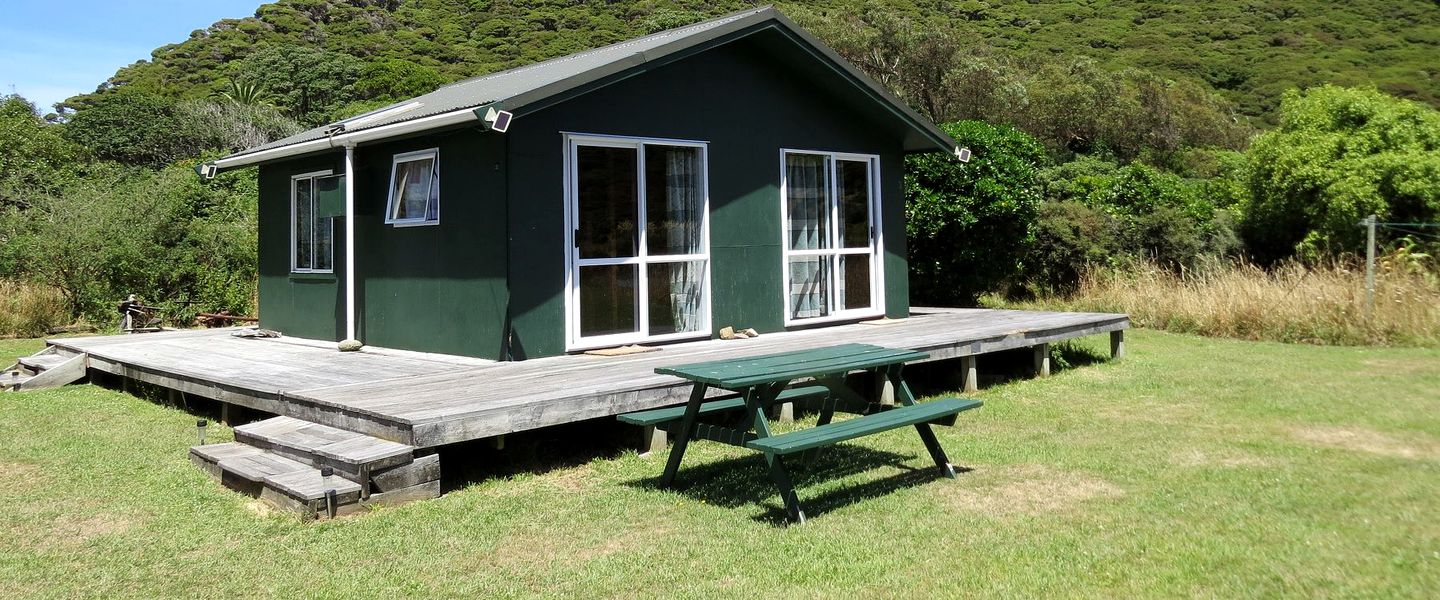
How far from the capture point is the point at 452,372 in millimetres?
6852

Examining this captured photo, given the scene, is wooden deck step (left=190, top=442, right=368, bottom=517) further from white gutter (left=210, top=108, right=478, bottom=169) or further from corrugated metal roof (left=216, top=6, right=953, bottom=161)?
corrugated metal roof (left=216, top=6, right=953, bottom=161)

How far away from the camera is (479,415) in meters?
4.99

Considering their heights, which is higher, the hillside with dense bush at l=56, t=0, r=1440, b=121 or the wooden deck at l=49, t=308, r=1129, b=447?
the hillside with dense bush at l=56, t=0, r=1440, b=121

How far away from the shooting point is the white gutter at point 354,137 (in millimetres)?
7032

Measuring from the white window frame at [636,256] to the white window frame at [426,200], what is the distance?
1.17 metres

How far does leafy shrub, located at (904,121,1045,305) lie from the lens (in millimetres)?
13195

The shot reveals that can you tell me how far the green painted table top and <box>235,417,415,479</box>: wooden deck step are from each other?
1.35 meters

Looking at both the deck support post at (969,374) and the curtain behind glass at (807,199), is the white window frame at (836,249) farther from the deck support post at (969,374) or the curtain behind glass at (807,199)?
the deck support post at (969,374)

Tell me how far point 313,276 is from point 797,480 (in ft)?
21.7

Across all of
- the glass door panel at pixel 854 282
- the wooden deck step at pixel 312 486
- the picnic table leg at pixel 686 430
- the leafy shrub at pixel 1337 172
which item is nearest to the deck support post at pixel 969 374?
the glass door panel at pixel 854 282

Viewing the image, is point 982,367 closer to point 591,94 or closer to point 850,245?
point 850,245

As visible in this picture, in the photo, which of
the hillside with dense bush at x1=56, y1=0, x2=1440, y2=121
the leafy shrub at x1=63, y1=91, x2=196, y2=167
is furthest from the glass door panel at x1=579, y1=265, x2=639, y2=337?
the leafy shrub at x1=63, y1=91, x2=196, y2=167

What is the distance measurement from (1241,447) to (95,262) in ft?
45.8

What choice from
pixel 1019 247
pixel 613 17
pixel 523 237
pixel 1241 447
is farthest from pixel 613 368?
pixel 613 17
